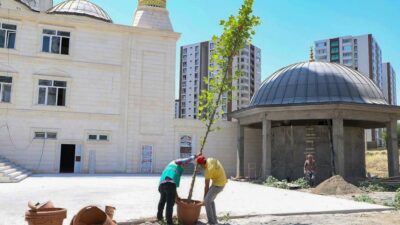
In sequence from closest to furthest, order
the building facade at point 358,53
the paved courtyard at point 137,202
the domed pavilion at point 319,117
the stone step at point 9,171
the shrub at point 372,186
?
the paved courtyard at point 137,202
the shrub at point 372,186
the stone step at point 9,171
the domed pavilion at point 319,117
the building facade at point 358,53

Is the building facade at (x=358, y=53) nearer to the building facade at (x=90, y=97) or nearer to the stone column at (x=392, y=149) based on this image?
the stone column at (x=392, y=149)

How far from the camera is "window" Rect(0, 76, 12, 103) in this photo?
23.3 metres

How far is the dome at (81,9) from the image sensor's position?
2972 centimetres

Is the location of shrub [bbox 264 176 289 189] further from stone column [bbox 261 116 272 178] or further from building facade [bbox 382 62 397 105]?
building facade [bbox 382 62 397 105]

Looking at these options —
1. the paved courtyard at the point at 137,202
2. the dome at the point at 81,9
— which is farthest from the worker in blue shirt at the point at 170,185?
the dome at the point at 81,9

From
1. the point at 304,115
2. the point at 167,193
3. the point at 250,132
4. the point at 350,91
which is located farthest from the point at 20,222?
the point at 250,132

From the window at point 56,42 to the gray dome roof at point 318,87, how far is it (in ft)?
43.0

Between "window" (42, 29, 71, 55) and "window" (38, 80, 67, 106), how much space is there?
82.2 inches

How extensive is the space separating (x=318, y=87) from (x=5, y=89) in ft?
62.3

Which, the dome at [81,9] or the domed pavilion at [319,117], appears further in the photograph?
the dome at [81,9]

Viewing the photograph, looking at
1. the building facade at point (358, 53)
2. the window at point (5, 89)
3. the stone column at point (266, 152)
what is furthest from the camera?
the building facade at point (358, 53)

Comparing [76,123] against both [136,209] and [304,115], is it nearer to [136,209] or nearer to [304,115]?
[304,115]

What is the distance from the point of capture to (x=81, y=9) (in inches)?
1187

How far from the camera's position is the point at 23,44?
24016 mm
